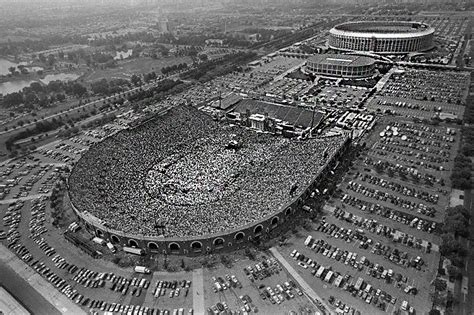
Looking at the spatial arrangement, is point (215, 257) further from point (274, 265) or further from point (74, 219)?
point (74, 219)

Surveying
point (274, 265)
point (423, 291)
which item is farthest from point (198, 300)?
point (423, 291)

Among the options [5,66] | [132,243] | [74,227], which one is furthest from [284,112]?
[5,66]

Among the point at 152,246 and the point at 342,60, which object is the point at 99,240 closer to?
the point at 152,246

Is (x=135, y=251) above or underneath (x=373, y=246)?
above

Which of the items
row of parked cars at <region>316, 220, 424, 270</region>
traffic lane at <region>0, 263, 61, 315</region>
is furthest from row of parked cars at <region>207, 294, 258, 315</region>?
traffic lane at <region>0, 263, 61, 315</region>

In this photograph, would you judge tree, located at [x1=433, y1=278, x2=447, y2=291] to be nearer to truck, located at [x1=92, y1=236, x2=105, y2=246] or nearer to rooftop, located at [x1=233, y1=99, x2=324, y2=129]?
truck, located at [x1=92, y1=236, x2=105, y2=246]

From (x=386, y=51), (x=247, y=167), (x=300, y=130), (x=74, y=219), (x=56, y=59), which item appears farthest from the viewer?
(x=56, y=59)
